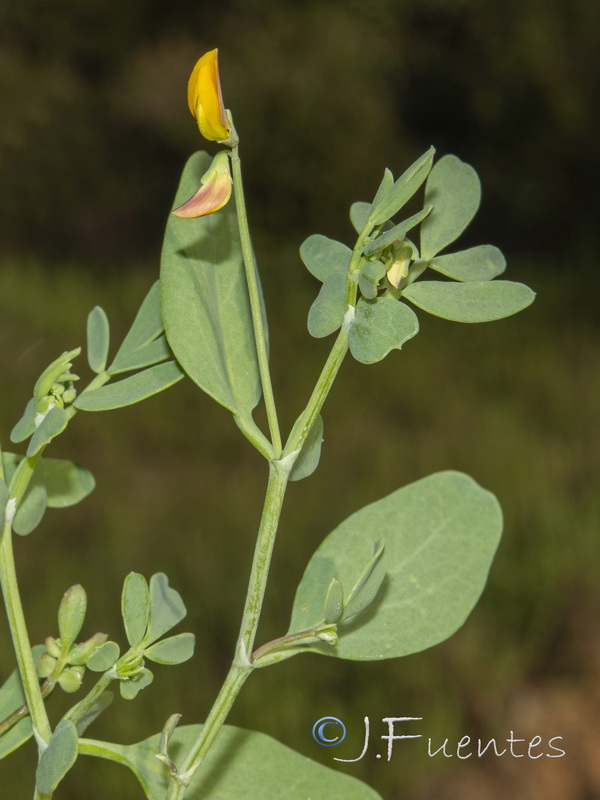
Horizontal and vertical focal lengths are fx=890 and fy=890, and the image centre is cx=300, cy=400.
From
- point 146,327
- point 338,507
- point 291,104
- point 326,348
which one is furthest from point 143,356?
point 291,104

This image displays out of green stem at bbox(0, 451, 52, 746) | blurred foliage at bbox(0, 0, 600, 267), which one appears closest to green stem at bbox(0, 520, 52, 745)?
green stem at bbox(0, 451, 52, 746)

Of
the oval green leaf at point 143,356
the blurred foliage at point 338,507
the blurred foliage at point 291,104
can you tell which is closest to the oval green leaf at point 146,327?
the oval green leaf at point 143,356

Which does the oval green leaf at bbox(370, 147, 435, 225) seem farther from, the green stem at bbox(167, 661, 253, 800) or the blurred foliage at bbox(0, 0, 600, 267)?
the blurred foliage at bbox(0, 0, 600, 267)

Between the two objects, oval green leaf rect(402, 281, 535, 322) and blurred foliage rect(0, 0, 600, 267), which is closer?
oval green leaf rect(402, 281, 535, 322)

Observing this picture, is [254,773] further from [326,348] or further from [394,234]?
[326,348]

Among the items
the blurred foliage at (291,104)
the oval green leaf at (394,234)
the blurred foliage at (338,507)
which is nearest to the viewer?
the oval green leaf at (394,234)

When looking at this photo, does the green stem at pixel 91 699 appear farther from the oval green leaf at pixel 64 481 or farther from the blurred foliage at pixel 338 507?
the blurred foliage at pixel 338 507
